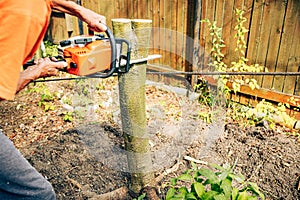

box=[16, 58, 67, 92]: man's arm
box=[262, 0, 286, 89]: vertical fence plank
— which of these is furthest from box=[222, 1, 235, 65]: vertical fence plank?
box=[16, 58, 67, 92]: man's arm

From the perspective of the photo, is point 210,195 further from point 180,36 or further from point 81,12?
point 180,36

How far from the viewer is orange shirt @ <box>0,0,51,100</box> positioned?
1100 mm

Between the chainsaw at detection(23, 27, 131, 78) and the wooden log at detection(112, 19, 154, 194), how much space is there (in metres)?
0.09

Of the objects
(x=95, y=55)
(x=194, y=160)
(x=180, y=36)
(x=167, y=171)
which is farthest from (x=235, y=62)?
(x=95, y=55)

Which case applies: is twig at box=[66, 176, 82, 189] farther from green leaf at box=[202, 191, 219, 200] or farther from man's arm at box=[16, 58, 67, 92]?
green leaf at box=[202, 191, 219, 200]

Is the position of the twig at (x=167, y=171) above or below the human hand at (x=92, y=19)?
below

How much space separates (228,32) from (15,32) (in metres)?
3.06

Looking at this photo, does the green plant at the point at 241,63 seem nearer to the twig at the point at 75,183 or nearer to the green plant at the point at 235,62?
the green plant at the point at 235,62

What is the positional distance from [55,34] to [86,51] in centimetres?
552

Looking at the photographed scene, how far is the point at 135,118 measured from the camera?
2076 mm

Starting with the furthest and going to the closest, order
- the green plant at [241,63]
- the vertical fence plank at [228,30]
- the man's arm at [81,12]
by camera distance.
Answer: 1. the vertical fence plank at [228,30]
2. the green plant at [241,63]
3. the man's arm at [81,12]

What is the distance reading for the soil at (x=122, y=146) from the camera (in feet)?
8.08

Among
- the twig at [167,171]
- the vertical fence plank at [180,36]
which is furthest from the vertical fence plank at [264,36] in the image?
the twig at [167,171]

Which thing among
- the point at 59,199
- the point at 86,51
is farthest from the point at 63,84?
the point at 86,51
